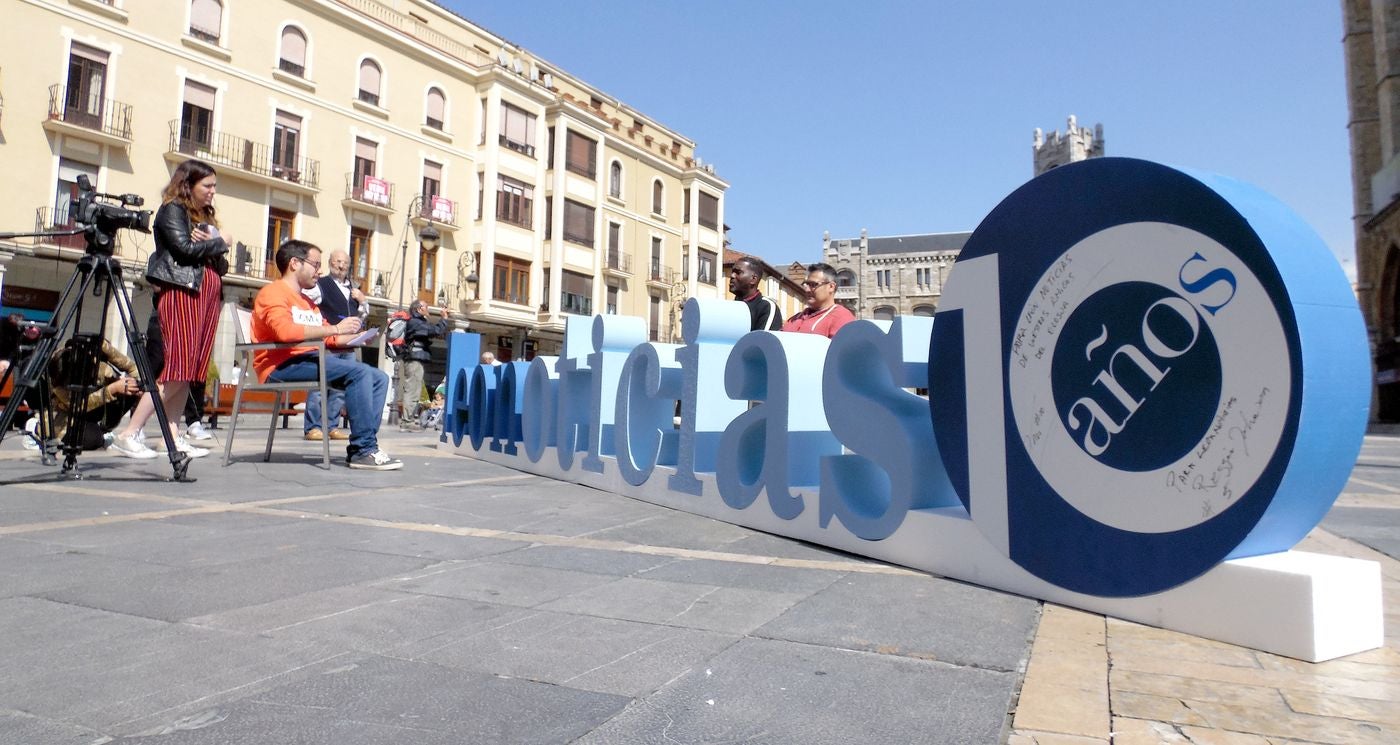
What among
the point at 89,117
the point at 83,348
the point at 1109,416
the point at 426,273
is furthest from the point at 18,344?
the point at 426,273


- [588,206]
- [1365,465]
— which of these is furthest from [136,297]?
[1365,465]

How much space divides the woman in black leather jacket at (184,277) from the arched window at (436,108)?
1081 inches

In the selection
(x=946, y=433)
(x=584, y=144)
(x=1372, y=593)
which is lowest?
(x=1372, y=593)

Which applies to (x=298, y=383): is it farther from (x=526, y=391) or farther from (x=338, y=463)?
(x=526, y=391)

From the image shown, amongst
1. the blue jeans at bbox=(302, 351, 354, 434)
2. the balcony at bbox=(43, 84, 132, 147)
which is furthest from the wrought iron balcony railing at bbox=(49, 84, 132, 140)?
the blue jeans at bbox=(302, 351, 354, 434)

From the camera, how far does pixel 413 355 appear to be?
12.6 metres

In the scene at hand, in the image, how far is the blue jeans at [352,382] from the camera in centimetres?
629

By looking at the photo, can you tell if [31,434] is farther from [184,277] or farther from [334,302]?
[334,302]

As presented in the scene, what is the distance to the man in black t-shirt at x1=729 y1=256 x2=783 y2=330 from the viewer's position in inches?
247

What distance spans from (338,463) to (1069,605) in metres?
5.77

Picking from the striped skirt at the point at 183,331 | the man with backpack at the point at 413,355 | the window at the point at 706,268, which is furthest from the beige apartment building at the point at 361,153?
the striped skirt at the point at 183,331

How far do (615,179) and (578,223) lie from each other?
4010mm

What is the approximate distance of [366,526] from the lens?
3945 mm

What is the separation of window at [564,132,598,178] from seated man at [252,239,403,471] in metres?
30.5
